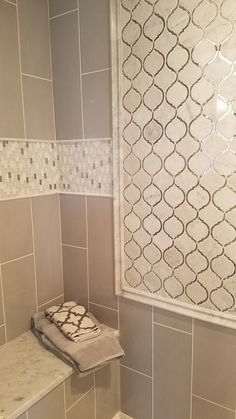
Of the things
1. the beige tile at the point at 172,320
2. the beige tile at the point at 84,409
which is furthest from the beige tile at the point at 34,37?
the beige tile at the point at 84,409

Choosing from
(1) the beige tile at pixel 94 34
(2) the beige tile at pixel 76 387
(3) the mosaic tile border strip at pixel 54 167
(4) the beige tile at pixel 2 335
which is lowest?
(2) the beige tile at pixel 76 387

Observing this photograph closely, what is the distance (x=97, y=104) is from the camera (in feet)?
4.40

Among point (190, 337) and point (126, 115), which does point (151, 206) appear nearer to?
point (126, 115)

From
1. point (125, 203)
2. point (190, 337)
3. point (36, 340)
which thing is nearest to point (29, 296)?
point (36, 340)

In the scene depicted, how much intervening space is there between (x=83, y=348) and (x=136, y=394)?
455 mm

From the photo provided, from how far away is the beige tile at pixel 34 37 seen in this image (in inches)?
52.4

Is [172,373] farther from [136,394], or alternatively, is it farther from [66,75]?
[66,75]

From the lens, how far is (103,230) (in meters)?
1.43

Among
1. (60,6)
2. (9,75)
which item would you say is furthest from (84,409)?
(60,6)

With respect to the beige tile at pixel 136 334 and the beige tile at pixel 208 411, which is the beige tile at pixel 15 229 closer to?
the beige tile at pixel 136 334

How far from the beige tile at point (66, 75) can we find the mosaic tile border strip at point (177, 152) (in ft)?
0.70

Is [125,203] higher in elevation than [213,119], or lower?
lower

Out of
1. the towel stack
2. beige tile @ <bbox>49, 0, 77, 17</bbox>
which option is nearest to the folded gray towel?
the towel stack

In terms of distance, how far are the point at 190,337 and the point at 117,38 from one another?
4.07ft
